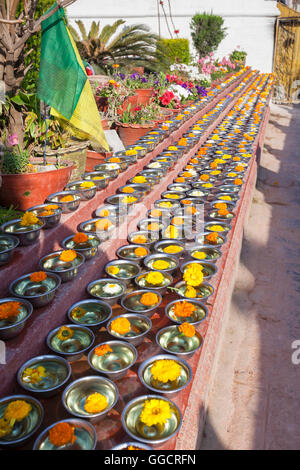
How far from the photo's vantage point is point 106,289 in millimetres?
2723

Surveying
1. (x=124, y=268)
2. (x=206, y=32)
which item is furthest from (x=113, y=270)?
(x=206, y=32)

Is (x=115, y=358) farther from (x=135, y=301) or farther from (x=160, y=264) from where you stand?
(x=160, y=264)

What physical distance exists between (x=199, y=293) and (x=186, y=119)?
513 cm

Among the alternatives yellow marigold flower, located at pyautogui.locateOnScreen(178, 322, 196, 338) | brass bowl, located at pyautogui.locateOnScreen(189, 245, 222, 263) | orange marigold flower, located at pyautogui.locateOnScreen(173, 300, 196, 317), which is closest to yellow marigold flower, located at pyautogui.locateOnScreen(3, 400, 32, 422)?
yellow marigold flower, located at pyautogui.locateOnScreen(178, 322, 196, 338)

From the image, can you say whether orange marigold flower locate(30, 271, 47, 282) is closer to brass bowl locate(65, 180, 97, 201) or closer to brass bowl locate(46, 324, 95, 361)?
brass bowl locate(46, 324, 95, 361)

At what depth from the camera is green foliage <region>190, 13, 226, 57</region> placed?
57.8 ft

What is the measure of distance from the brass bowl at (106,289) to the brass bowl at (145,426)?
788mm

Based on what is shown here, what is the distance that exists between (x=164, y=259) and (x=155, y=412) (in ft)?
4.90

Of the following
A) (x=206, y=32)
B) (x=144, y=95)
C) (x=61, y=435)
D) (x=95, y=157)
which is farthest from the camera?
(x=206, y=32)


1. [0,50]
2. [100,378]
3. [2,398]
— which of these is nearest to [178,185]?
[0,50]

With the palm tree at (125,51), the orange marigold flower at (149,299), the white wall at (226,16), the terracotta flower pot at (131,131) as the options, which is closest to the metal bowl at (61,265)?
the orange marigold flower at (149,299)

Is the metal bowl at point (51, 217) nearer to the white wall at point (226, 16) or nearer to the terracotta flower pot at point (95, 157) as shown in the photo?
the terracotta flower pot at point (95, 157)

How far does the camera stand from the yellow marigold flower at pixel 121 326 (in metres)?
2.28

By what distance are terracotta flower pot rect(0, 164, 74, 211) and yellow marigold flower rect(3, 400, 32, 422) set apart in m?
1.95
